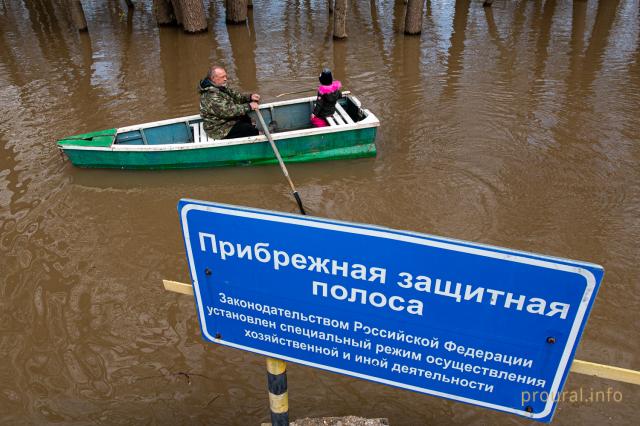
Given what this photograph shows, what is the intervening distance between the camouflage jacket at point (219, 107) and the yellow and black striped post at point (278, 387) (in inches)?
220

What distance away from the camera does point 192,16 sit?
14539 mm

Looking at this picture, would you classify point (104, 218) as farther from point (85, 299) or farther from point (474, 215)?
point (474, 215)

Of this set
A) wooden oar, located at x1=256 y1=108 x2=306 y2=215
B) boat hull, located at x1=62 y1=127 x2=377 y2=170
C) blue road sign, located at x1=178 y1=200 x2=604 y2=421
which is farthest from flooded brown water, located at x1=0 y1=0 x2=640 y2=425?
blue road sign, located at x1=178 y1=200 x2=604 y2=421

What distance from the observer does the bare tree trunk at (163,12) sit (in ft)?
51.0

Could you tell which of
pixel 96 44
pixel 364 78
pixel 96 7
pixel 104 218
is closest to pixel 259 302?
pixel 104 218

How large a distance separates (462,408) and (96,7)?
20120 mm

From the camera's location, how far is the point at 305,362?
7.13ft

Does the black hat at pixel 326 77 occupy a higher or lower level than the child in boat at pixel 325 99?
higher

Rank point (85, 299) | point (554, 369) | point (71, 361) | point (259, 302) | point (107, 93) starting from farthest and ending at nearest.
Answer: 1. point (107, 93)
2. point (85, 299)
3. point (71, 361)
4. point (259, 302)
5. point (554, 369)

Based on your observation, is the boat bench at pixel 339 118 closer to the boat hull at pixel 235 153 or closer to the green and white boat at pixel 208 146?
the green and white boat at pixel 208 146

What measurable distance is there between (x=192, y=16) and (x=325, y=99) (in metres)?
8.90

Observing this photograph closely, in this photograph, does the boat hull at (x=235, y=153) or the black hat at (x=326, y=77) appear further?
the black hat at (x=326, y=77)

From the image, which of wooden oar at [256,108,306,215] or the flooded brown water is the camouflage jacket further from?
the flooded brown water

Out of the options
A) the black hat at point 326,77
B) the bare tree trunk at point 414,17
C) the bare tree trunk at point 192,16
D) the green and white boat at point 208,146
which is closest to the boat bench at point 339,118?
the green and white boat at point 208,146
